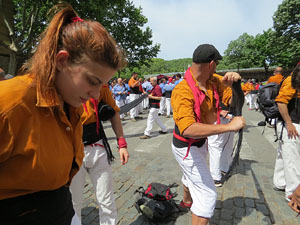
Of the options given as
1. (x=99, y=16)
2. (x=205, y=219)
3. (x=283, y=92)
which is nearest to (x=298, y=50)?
(x=99, y=16)

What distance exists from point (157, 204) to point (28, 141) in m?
2.42

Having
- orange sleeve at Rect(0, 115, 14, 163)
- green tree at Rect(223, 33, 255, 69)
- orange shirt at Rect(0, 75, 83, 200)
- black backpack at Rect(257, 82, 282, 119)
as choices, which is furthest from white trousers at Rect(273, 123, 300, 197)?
green tree at Rect(223, 33, 255, 69)

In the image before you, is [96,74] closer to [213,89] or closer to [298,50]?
[213,89]

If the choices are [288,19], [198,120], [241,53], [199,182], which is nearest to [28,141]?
[198,120]

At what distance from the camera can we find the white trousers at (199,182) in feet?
7.27

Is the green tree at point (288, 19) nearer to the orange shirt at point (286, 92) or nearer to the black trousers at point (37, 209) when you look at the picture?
the orange shirt at point (286, 92)

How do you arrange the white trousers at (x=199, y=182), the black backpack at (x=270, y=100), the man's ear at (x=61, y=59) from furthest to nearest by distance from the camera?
1. the black backpack at (x=270, y=100)
2. the white trousers at (x=199, y=182)
3. the man's ear at (x=61, y=59)

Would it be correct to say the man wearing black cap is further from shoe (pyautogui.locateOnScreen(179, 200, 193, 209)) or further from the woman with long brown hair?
the woman with long brown hair

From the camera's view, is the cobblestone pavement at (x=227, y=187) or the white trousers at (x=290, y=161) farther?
the white trousers at (x=290, y=161)

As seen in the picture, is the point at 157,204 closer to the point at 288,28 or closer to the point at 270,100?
the point at 270,100

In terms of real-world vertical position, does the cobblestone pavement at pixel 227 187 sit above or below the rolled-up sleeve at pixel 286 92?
below

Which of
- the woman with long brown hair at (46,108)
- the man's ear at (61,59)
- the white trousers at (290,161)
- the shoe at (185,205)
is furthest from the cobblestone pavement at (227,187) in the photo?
the man's ear at (61,59)

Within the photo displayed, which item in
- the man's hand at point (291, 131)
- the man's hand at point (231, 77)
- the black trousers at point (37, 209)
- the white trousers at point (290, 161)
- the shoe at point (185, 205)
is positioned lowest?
the shoe at point (185, 205)

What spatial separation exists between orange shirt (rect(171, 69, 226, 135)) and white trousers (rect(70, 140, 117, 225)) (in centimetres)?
94
